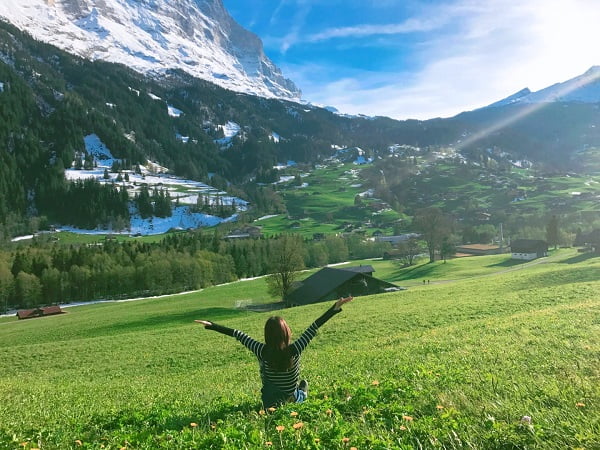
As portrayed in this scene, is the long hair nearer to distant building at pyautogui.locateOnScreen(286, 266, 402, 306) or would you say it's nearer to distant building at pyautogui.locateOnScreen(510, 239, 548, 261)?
distant building at pyautogui.locateOnScreen(286, 266, 402, 306)

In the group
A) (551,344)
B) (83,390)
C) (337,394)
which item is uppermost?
(337,394)

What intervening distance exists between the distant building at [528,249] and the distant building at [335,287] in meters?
58.1

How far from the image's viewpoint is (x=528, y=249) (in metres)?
116

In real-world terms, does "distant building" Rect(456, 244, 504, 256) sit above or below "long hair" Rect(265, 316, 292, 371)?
below

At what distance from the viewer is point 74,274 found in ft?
387

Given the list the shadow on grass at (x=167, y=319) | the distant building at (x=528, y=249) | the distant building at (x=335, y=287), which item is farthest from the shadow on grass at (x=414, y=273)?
the shadow on grass at (x=167, y=319)

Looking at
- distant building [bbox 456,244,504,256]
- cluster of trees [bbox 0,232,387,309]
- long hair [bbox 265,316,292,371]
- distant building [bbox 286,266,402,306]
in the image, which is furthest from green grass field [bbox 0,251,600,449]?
distant building [bbox 456,244,504,256]

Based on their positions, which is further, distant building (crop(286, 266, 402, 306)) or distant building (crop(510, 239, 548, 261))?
distant building (crop(510, 239, 548, 261))

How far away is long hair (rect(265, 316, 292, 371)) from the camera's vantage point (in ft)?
27.0

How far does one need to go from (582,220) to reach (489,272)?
124655mm

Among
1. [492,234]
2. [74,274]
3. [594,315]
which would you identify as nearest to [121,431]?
[594,315]

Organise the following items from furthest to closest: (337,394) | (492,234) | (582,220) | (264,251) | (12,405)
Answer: (492,234), (582,220), (264,251), (12,405), (337,394)

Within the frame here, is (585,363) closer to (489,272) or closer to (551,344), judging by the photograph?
(551,344)

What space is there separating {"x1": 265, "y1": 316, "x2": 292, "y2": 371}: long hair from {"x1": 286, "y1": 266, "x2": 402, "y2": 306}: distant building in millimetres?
66617
